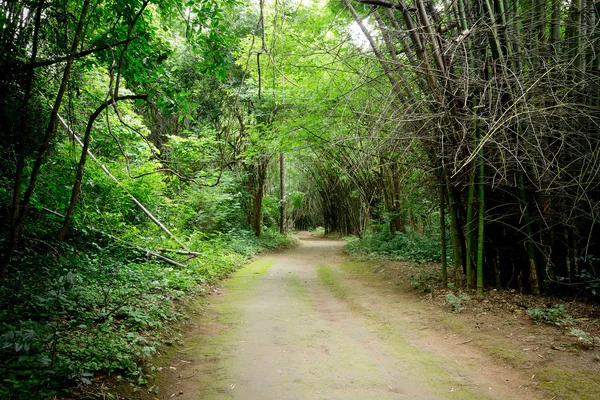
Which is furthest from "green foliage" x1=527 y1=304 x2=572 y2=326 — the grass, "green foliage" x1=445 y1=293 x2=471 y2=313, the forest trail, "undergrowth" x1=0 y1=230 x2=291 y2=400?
"undergrowth" x1=0 y1=230 x2=291 y2=400

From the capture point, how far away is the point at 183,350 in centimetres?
367

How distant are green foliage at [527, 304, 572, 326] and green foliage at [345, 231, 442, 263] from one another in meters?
4.44

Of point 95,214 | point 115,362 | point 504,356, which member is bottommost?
point 504,356

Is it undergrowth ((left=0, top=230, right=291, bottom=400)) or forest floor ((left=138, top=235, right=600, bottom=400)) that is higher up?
undergrowth ((left=0, top=230, right=291, bottom=400))

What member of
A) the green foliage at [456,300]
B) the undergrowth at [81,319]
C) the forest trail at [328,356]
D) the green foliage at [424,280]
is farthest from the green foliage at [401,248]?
the undergrowth at [81,319]

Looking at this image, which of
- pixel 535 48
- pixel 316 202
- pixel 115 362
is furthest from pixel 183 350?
pixel 316 202

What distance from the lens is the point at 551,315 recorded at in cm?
409

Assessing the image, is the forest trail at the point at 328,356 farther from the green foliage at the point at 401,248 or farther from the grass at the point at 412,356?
the green foliage at the point at 401,248

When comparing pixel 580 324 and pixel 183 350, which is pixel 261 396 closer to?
pixel 183 350

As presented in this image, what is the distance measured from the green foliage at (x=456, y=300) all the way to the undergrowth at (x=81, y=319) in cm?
368

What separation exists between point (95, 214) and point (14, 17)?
4.00 m

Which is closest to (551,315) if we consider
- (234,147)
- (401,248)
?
(234,147)

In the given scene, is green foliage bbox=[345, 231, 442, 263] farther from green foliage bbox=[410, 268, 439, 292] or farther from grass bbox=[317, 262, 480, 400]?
grass bbox=[317, 262, 480, 400]

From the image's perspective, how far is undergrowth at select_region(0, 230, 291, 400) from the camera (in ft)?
7.70
